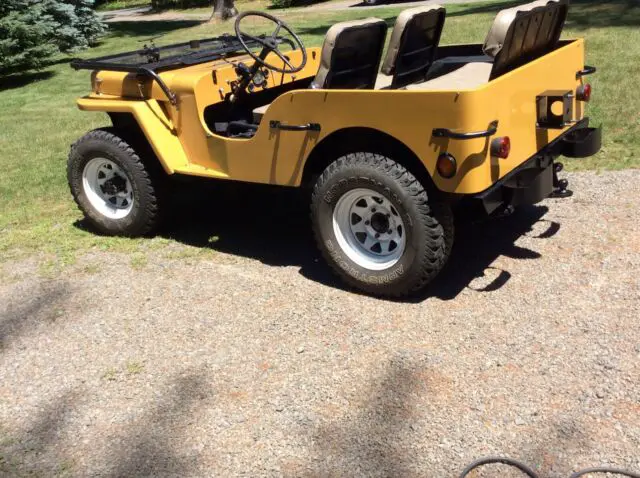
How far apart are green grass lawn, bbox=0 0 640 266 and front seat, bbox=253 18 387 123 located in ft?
5.97

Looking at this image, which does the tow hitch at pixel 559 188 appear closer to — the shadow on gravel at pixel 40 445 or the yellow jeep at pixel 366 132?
the yellow jeep at pixel 366 132

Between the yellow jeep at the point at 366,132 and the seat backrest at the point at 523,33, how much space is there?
1cm

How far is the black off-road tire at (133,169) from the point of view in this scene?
491 centimetres

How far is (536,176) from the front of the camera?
391cm

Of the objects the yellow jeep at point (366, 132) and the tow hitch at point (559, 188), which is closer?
the yellow jeep at point (366, 132)

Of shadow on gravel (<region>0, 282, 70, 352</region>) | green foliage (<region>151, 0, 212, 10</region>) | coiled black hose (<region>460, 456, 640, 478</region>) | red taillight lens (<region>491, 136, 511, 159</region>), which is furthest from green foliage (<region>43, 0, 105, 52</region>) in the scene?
coiled black hose (<region>460, 456, 640, 478</region>)

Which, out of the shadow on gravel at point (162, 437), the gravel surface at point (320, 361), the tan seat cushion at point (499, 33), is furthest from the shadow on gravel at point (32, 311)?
the tan seat cushion at point (499, 33)

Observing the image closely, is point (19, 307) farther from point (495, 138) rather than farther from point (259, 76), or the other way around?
point (495, 138)

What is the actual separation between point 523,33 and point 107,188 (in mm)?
3066

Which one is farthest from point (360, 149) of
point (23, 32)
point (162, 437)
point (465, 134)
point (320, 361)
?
point (23, 32)

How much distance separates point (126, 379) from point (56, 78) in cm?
1252

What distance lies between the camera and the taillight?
3527 millimetres

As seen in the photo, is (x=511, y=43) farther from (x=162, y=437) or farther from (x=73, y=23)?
(x=73, y=23)

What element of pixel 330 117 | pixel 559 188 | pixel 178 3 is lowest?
pixel 178 3
